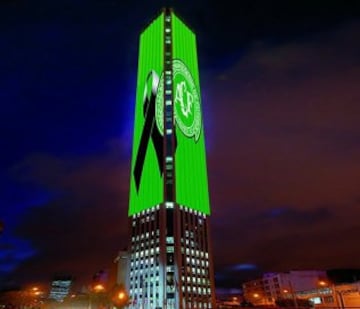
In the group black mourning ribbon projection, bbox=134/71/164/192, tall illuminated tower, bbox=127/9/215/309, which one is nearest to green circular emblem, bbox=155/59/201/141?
tall illuminated tower, bbox=127/9/215/309

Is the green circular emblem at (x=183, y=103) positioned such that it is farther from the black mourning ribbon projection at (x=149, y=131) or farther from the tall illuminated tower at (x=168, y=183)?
the black mourning ribbon projection at (x=149, y=131)

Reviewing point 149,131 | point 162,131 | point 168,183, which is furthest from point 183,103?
point 168,183

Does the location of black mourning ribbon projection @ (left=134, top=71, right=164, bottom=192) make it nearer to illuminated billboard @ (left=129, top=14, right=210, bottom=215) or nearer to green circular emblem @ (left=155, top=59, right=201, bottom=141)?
illuminated billboard @ (left=129, top=14, right=210, bottom=215)

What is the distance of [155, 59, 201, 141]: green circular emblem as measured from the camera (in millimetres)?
152000

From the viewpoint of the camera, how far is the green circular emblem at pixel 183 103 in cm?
15200

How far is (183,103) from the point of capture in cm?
15438

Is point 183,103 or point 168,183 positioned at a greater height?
point 183,103

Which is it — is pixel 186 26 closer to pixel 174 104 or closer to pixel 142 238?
pixel 174 104

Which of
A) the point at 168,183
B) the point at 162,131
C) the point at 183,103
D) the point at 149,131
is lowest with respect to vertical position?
the point at 168,183

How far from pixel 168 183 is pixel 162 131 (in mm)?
21755

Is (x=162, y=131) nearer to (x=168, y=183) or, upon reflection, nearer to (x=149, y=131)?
(x=149, y=131)

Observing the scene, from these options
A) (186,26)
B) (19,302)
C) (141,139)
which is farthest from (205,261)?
(186,26)

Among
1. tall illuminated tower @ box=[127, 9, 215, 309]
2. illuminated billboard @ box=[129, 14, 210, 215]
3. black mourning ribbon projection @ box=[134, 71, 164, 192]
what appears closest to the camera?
tall illuminated tower @ box=[127, 9, 215, 309]

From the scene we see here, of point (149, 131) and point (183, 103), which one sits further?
point (183, 103)
